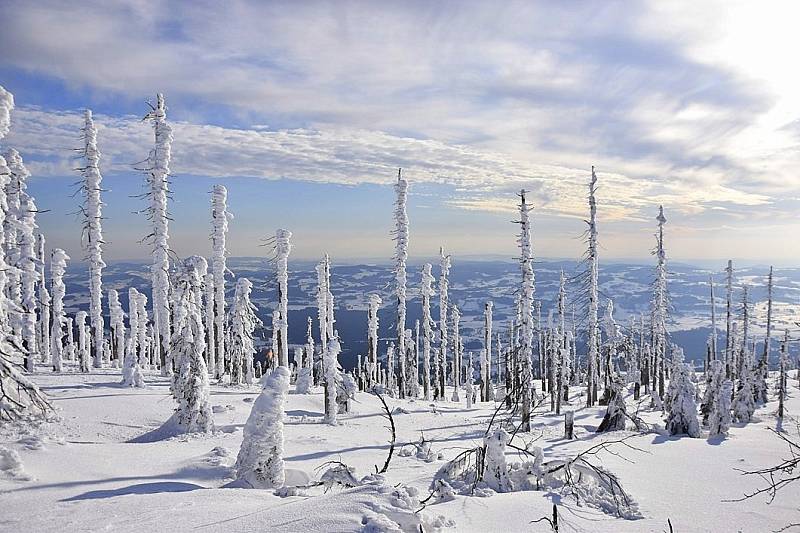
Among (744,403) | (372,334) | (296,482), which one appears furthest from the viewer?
(372,334)

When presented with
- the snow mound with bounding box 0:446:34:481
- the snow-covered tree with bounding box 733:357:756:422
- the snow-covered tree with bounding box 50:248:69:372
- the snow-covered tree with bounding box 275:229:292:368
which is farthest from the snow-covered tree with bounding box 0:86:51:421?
the snow-covered tree with bounding box 733:357:756:422

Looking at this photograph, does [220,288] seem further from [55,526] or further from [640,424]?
[55,526]

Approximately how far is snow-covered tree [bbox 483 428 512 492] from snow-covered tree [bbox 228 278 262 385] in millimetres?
30387

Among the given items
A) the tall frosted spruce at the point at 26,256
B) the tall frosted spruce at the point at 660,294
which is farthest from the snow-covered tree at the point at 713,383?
the tall frosted spruce at the point at 26,256

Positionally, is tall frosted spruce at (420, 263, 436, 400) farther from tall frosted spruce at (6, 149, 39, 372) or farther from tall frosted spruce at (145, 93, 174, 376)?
tall frosted spruce at (6, 149, 39, 372)

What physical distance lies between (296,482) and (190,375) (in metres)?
7.92

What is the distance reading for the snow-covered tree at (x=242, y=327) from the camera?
3750 centimetres

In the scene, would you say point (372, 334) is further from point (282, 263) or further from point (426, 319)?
point (282, 263)

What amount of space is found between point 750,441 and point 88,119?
37.0 meters

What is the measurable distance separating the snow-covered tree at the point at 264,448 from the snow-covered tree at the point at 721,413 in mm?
21892

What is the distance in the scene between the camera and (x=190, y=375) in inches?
664

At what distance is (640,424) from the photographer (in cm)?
2200

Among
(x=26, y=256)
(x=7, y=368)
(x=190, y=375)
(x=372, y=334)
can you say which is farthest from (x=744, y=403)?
(x=26, y=256)

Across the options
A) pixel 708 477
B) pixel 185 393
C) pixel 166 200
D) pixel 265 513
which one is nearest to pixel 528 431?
pixel 708 477
